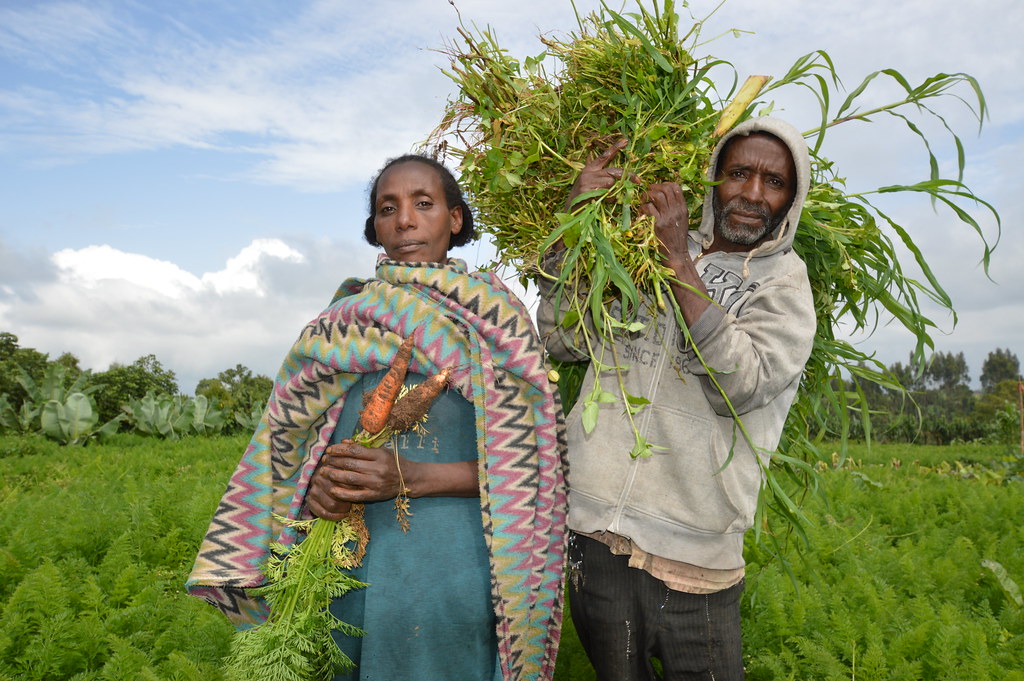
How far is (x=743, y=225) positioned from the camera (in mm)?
2229

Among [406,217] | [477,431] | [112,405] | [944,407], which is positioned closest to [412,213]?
[406,217]

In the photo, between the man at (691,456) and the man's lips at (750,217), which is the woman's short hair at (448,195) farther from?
the man's lips at (750,217)

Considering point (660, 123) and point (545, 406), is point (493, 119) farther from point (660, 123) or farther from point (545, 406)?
point (545, 406)

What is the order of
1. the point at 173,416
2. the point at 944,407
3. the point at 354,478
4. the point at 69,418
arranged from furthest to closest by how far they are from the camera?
the point at 944,407, the point at 173,416, the point at 69,418, the point at 354,478

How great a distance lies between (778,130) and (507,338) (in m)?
1.04

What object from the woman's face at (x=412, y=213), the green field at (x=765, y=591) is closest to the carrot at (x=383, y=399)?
the woman's face at (x=412, y=213)

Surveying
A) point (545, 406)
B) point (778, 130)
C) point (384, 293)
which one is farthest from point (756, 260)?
point (384, 293)

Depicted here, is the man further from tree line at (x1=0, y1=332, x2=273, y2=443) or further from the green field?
tree line at (x1=0, y1=332, x2=273, y2=443)

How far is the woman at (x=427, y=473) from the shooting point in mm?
2100

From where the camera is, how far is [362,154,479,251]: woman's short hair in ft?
7.91

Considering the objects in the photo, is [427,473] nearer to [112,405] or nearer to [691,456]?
[691,456]

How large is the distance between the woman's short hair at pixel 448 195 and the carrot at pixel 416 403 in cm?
68

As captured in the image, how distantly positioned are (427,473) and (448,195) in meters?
0.94

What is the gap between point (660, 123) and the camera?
214cm
